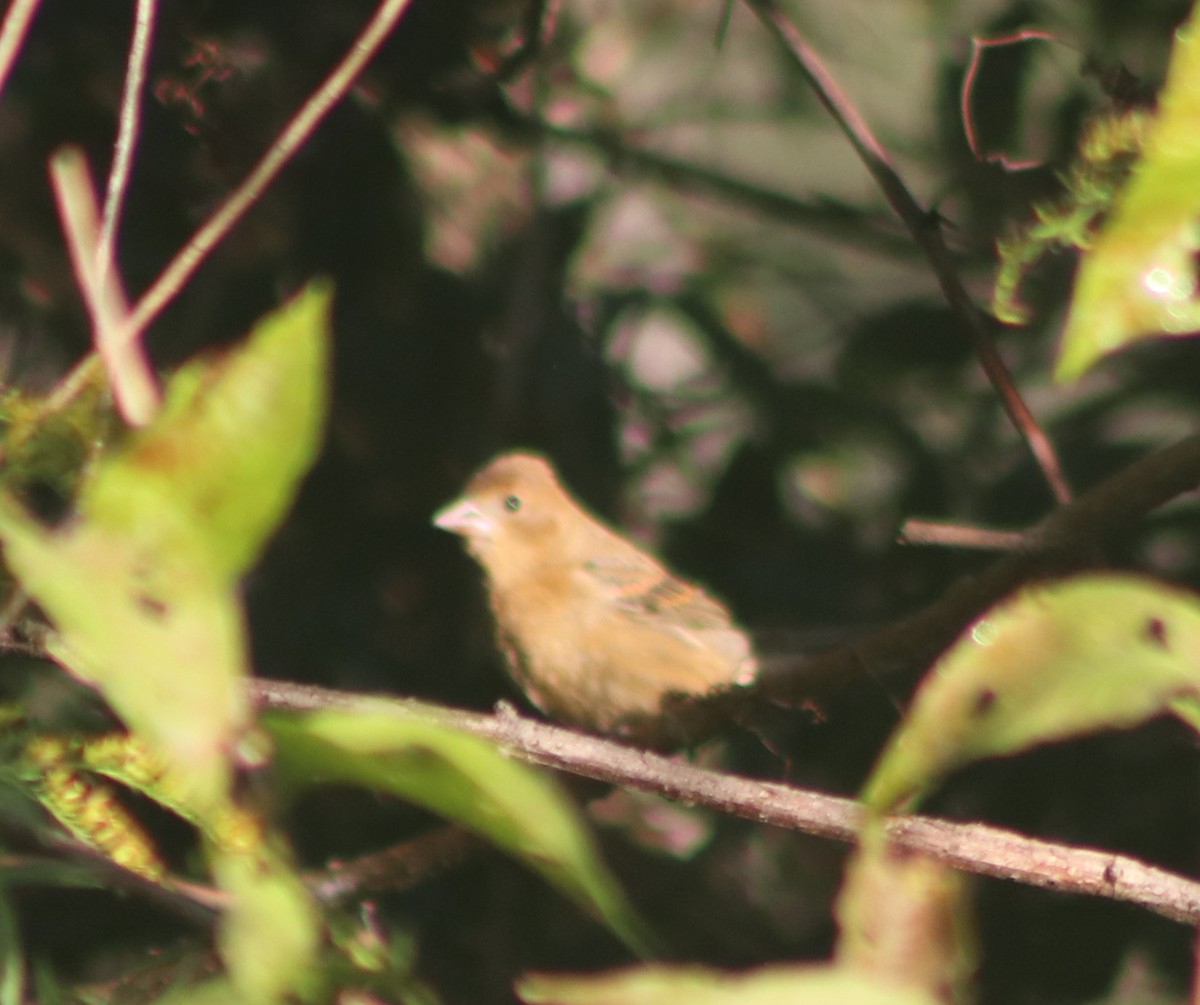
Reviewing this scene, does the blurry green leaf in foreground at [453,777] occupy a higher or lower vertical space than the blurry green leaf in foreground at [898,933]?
higher

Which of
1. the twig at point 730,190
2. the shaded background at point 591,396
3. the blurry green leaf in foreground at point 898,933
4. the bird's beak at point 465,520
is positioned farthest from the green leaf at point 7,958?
the twig at point 730,190

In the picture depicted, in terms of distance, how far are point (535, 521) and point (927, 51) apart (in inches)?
94.2

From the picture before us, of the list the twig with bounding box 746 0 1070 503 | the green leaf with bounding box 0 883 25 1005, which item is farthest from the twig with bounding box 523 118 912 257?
the green leaf with bounding box 0 883 25 1005

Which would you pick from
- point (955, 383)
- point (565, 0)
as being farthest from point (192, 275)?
point (955, 383)

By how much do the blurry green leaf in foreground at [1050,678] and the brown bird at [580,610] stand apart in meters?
2.62

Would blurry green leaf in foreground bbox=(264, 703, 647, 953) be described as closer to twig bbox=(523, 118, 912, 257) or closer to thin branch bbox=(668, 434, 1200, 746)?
thin branch bbox=(668, 434, 1200, 746)

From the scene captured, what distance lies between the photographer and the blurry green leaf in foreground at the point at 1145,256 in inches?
30.7

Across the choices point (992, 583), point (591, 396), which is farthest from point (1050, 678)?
point (591, 396)

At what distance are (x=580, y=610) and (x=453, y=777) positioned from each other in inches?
121

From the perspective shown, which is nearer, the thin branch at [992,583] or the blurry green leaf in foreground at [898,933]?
the blurry green leaf in foreground at [898,933]

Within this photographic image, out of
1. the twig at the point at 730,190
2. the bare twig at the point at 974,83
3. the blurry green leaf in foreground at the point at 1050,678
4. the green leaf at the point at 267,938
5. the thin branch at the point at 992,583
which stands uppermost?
the bare twig at the point at 974,83

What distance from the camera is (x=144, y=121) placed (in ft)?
10.8

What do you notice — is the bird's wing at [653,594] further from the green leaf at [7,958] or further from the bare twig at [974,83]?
the green leaf at [7,958]

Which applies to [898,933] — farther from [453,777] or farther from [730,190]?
[730,190]
